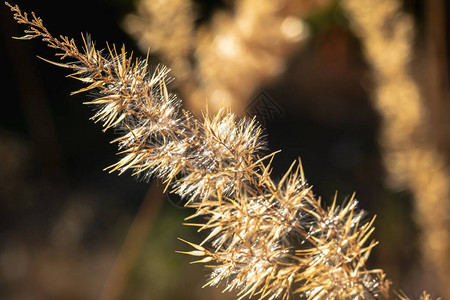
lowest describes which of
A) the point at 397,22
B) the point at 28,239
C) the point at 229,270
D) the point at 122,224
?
the point at 229,270

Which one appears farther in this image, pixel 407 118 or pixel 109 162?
pixel 109 162

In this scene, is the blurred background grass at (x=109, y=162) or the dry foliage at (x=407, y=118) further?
the blurred background grass at (x=109, y=162)

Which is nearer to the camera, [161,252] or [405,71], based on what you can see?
[405,71]

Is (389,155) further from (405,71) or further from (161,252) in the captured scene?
(161,252)

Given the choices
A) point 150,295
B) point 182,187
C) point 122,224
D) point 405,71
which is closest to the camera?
point 182,187

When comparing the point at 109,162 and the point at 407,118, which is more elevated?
the point at 109,162

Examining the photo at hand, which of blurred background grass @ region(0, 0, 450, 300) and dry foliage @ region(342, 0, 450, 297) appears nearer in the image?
dry foliage @ region(342, 0, 450, 297)

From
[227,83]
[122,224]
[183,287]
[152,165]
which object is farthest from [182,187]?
[122,224]

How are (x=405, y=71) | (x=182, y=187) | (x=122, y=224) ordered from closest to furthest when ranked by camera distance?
(x=182, y=187), (x=405, y=71), (x=122, y=224)
